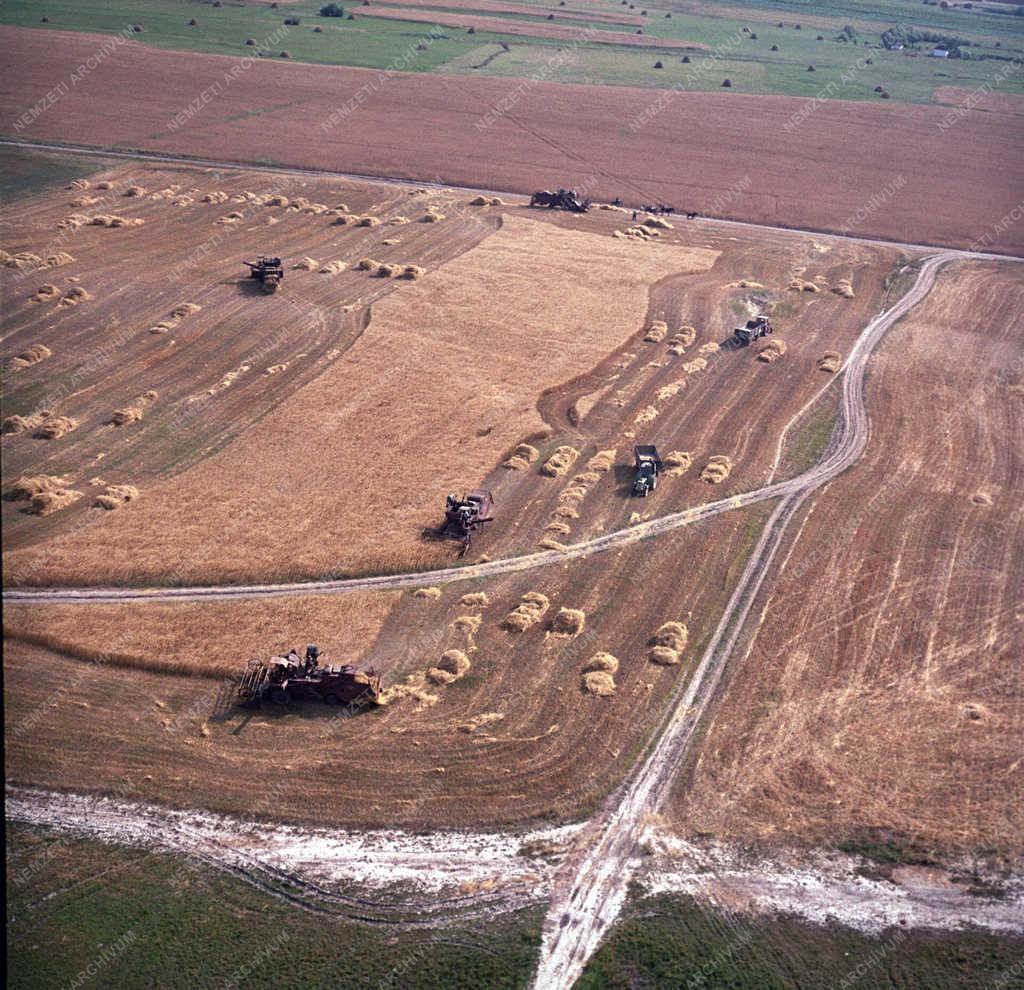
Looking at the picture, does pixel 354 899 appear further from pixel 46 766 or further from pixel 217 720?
pixel 46 766

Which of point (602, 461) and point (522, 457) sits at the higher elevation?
point (522, 457)

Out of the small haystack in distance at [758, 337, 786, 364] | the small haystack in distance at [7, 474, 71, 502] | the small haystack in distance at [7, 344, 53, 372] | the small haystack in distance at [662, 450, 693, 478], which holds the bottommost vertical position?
the small haystack in distance at [662, 450, 693, 478]

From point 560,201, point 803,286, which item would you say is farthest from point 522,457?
point 560,201

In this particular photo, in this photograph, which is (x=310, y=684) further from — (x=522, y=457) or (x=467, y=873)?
(x=522, y=457)

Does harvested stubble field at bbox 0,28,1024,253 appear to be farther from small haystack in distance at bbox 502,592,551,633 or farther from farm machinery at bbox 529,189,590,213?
small haystack in distance at bbox 502,592,551,633

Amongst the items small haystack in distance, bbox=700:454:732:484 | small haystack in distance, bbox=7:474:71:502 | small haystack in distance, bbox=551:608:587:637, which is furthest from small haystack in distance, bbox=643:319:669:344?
small haystack in distance, bbox=7:474:71:502

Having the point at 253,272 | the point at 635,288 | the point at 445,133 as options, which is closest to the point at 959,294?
the point at 635,288

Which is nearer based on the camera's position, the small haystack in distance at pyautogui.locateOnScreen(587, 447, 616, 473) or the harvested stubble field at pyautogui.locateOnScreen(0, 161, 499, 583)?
the harvested stubble field at pyautogui.locateOnScreen(0, 161, 499, 583)
